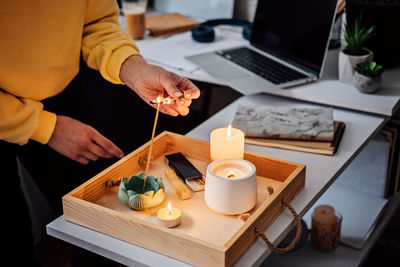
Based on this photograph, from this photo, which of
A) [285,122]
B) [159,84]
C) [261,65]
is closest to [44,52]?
[159,84]

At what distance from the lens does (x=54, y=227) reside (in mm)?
968

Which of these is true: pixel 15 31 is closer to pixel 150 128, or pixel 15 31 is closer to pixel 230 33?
pixel 230 33

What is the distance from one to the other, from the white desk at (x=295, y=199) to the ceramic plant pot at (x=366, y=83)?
88 millimetres

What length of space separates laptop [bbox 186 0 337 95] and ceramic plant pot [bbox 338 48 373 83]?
0.06 metres

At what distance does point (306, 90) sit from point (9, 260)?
3.14ft

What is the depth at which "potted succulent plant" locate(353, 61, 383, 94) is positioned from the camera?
1443 millimetres

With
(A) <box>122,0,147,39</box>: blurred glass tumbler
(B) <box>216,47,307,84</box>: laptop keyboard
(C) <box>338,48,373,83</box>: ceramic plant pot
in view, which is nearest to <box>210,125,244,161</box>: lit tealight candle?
(B) <box>216,47,307,84</box>: laptop keyboard

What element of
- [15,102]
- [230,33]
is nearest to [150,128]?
[230,33]

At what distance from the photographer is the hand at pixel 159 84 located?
1092 millimetres

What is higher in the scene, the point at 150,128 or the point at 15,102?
the point at 15,102

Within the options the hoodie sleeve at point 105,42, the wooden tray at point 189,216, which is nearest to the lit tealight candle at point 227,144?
the wooden tray at point 189,216

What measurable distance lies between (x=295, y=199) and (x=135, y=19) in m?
1.17

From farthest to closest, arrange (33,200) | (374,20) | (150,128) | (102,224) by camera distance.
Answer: (150,128) → (33,200) → (374,20) → (102,224)

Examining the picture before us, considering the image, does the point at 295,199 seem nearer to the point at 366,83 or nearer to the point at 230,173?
the point at 230,173
